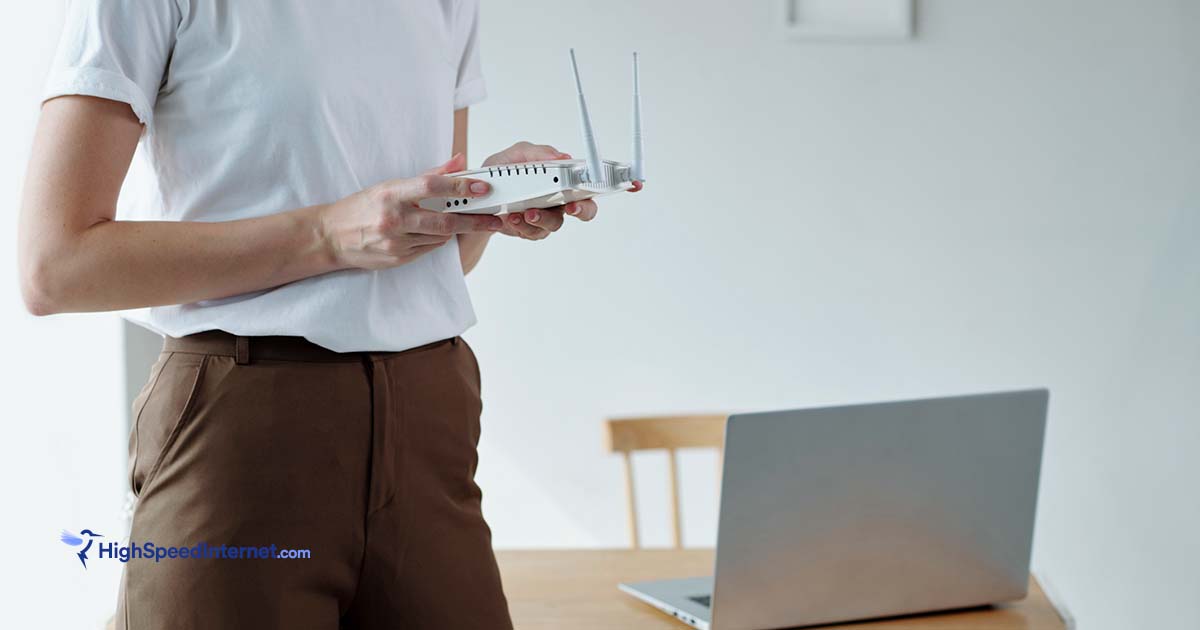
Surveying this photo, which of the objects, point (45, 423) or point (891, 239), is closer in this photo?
point (45, 423)

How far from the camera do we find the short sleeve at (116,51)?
0.69 metres

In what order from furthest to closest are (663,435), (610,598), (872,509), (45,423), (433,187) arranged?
(663,435) < (45,423) < (610,598) < (872,509) < (433,187)

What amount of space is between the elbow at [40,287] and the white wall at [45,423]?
101 centimetres

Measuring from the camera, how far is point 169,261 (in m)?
0.72

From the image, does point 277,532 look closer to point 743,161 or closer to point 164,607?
point 164,607

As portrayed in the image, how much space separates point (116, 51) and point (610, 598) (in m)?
0.86

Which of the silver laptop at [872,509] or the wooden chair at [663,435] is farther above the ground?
the silver laptop at [872,509]

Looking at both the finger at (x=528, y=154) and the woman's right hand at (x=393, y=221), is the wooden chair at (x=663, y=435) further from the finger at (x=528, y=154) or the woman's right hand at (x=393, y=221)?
the woman's right hand at (x=393, y=221)

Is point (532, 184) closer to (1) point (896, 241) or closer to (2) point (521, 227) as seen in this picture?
(2) point (521, 227)

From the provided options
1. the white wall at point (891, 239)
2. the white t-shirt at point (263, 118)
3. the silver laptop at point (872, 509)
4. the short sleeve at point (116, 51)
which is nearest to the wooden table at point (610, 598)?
the silver laptop at point (872, 509)

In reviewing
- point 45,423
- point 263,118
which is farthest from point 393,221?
point 45,423

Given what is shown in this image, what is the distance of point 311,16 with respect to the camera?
791mm

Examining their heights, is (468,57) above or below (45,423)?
above

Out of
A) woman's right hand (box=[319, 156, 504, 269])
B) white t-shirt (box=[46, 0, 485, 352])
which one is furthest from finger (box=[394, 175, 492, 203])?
white t-shirt (box=[46, 0, 485, 352])
